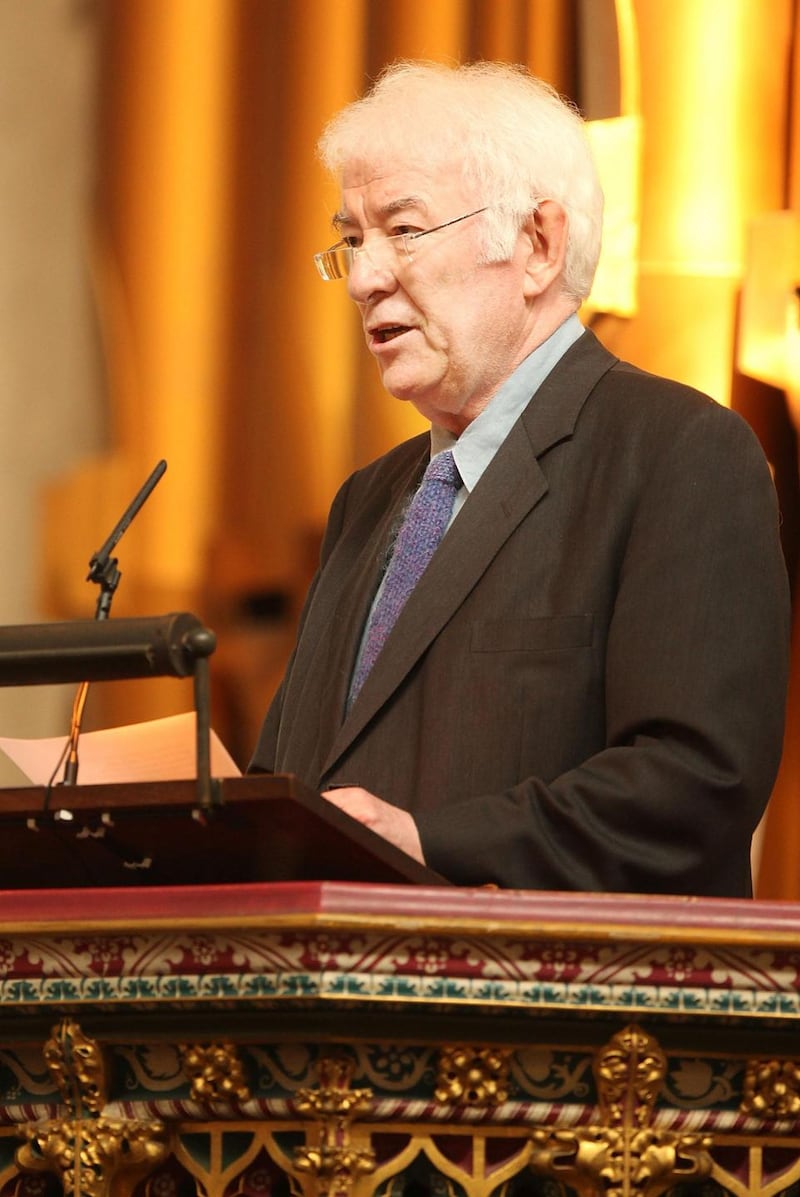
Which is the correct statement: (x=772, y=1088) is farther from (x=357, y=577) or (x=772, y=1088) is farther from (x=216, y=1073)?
(x=357, y=577)

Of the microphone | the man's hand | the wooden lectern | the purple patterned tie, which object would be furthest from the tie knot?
the wooden lectern

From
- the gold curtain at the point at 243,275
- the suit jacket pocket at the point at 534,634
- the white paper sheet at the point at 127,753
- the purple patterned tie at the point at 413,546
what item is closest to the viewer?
the white paper sheet at the point at 127,753

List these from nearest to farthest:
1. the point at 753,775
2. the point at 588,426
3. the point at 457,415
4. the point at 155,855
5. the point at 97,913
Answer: the point at 97,913 < the point at 155,855 < the point at 753,775 < the point at 588,426 < the point at 457,415

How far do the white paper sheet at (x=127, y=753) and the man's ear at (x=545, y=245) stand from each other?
0.95 meters

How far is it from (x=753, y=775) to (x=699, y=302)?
1.98m

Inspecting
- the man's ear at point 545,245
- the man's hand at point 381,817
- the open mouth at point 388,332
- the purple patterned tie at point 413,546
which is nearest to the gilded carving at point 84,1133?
the man's hand at point 381,817

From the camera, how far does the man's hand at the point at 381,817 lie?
1.86 metres

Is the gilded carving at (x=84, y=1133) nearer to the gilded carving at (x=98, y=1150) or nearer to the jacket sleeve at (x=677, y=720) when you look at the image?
the gilded carving at (x=98, y=1150)

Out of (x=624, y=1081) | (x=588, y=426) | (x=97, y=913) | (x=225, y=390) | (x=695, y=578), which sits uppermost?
(x=225, y=390)

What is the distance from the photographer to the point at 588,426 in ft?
7.71

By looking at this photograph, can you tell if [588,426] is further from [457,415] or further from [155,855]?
[155,855]

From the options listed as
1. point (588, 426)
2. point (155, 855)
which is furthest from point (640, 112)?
point (155, 855)

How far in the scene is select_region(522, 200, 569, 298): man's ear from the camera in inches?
101

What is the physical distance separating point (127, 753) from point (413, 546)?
0.71 metres
